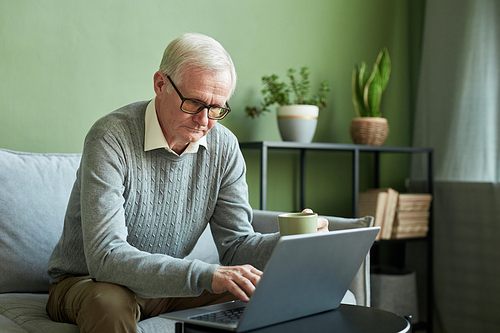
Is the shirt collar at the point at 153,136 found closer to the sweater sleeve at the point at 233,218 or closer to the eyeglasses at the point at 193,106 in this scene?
the eyeglasses at the point at 193,106

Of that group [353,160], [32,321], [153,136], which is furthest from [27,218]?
[353,160]

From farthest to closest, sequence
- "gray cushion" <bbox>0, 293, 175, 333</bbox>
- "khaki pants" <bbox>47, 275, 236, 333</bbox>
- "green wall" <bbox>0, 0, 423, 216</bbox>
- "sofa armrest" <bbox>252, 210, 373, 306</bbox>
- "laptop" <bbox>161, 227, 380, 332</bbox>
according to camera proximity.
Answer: "green wall" <bbox>0, 0, 423, 216</bbox>
"sofa armrest" <bbox>252, 210, 373, 306</bbox>
"gray cushion" <bbox>0, 293, 175, 333</bbox>
"khaki pants" <bbox>47, 275, 236, 333</bbox>
"laptop" <bbox>161, 227, 380, 332</bbox>

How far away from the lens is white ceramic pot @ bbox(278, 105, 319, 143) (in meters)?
2.33

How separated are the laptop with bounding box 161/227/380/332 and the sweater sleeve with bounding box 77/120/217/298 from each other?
0.10m

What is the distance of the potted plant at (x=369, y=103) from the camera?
257 cm

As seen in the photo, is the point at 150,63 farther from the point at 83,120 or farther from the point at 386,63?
the point at 386,63

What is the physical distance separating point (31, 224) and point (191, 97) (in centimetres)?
71

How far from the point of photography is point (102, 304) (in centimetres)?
105

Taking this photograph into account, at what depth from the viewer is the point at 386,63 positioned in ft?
8.70

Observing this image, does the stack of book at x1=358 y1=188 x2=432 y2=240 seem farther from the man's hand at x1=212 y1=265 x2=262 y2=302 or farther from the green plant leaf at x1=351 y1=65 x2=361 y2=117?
the man's hand at x1=212 y1=265 x2=262 y2=302

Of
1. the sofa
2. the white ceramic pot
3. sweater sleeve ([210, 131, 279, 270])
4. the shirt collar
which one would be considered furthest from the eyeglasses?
the white ceramic pot

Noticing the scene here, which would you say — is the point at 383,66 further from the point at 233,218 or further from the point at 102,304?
the point at 102,304

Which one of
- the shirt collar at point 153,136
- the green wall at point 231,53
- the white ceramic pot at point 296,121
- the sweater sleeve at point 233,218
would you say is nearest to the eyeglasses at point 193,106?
the shirt collar at point 153,136

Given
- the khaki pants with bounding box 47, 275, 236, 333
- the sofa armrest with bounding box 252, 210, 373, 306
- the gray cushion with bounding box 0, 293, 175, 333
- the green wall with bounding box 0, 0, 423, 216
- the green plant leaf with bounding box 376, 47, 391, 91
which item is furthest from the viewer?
the green plant leaf with bounding box 376, 47, 391, 91
